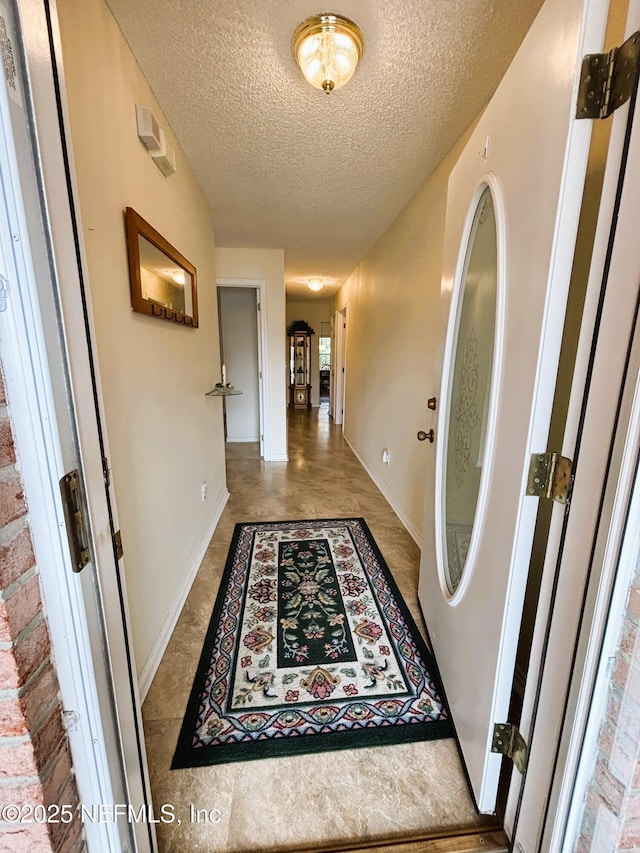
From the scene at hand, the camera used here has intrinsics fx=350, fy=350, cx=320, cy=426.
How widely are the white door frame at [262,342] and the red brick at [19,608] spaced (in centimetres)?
368

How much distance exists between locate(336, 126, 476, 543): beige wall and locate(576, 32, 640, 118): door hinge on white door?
783 mm

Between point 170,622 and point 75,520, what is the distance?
1362mm

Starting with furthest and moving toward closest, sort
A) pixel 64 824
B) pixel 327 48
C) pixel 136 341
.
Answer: pixel 136 341, pixel 327 48, pixel 64 824

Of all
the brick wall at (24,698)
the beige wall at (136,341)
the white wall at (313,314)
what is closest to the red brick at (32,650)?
the brick wall at (24,698)

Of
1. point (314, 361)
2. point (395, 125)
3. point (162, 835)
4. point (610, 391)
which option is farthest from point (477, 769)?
point (314, 361)

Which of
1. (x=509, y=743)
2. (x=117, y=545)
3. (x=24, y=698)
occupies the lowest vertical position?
(x=509, y=743)

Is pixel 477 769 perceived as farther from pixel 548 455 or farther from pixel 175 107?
pixel 175 107

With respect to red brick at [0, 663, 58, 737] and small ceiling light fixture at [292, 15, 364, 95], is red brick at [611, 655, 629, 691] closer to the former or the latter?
red brick at [0, 663, 58, 737]

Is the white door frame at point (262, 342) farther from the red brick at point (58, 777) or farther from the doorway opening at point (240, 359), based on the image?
the red brick at point (58, 777)

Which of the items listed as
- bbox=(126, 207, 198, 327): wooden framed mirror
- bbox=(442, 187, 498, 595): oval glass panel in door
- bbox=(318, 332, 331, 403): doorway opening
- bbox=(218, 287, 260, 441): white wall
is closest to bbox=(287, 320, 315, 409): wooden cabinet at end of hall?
bbox=(318, 332, 331, 403): doorway opening

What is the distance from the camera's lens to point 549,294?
742 millimetres

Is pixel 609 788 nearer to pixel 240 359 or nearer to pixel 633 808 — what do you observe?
pixel 633 808

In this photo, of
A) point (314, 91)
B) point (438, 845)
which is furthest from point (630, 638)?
point (314, 91)

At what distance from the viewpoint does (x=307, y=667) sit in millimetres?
1468
